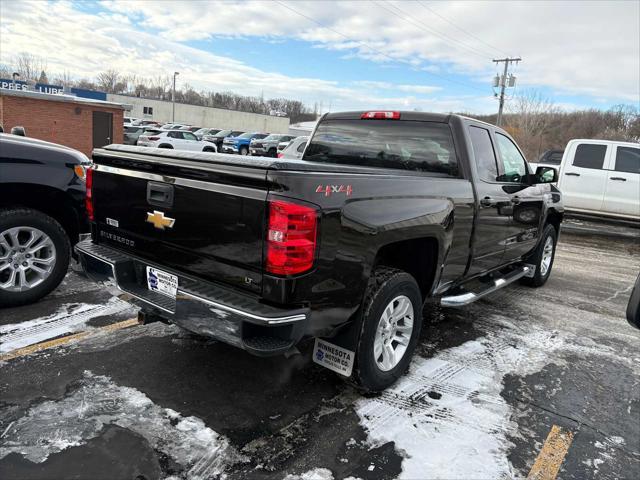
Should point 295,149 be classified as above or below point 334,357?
above

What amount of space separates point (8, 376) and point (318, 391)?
2.07 meters

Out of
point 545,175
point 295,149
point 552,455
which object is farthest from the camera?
point 295,149

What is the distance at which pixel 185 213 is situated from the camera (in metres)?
2.87

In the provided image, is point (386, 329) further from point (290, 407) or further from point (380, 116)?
point (380, 116)

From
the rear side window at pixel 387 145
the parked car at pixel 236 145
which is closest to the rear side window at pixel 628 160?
the rear side window at pixel 387 145

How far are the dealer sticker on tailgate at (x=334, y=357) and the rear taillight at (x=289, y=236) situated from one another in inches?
32.3

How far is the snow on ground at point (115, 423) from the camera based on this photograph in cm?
258

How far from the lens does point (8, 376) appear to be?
3.29 meters

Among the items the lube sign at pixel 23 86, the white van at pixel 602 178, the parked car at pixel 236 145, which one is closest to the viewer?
the white van at pixel 602 178

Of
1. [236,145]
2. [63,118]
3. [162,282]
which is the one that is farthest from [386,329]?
[236,145]

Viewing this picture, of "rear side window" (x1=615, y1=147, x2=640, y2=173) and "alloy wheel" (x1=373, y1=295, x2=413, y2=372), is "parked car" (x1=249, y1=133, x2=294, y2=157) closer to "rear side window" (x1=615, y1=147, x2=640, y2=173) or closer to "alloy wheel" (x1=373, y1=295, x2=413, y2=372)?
"rear side window" (x1=615, y1=147, x2=640, y2=173)

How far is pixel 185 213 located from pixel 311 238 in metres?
0.83

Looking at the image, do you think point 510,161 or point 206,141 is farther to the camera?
point 206,141

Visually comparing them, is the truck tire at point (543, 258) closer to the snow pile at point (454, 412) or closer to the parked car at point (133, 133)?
the snow pile at point (454, 412)
